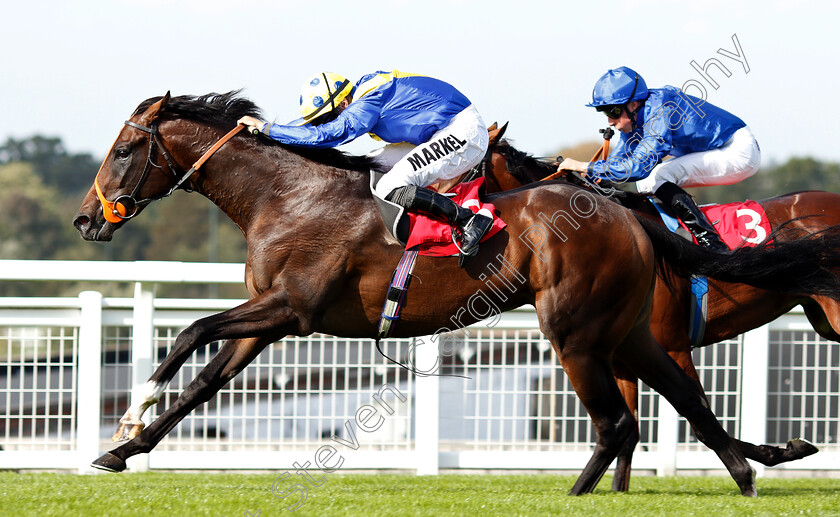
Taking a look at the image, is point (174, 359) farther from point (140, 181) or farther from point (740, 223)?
point (740, 223)

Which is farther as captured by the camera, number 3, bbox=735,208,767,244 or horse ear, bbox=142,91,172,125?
number 3, bbox=735,208,767,244

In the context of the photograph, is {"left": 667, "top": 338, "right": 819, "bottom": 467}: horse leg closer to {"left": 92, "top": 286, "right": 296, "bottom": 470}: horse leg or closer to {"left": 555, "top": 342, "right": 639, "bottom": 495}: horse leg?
{"left": 555, "top": 342, "right": 639, "bottom": 495}: horse leg

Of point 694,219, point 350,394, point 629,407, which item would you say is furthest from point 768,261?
point 350,394

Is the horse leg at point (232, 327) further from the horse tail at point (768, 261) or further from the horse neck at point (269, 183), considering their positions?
the horse tail at point (768, 261)

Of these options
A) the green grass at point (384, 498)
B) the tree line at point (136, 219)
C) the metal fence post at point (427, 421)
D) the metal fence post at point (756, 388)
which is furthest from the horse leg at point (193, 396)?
the tree line at point (136, 219)

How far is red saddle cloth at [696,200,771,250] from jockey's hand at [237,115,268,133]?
2301 millimetres

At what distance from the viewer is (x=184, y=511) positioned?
363cm

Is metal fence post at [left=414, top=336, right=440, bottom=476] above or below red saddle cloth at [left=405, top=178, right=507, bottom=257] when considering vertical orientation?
below

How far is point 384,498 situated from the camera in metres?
4.14

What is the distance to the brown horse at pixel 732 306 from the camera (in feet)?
15.7

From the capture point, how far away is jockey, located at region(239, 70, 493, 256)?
→ 13.4 ft

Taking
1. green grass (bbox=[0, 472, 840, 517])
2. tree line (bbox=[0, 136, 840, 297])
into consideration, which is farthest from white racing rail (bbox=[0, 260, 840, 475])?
tree line (bbox=[0, 136, 840, 297])

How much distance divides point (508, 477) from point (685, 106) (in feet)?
7.82

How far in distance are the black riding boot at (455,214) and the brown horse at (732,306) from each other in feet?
3.48
